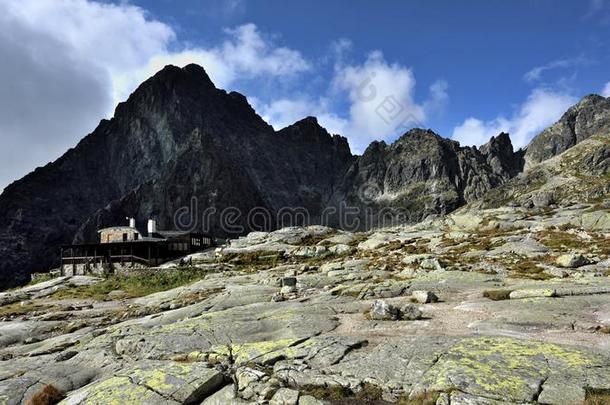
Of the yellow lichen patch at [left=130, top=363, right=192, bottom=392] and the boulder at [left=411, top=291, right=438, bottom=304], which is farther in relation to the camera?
the boulder at [left=411, top=291, right=438, bottom=304]

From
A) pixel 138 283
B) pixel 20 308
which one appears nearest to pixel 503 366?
pixel 20 308

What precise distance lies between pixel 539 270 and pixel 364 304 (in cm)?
1771

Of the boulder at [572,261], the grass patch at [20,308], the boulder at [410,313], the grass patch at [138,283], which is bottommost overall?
the grass patch at [20,308]

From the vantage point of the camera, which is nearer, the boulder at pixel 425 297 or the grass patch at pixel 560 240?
the boulder at pixel 425 297

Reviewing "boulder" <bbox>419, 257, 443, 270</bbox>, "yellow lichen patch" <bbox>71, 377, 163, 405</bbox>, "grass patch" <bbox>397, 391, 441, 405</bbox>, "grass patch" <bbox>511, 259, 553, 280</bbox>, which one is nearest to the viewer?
"grass patch" <bbox>397, 391, 441, 405</bbox>

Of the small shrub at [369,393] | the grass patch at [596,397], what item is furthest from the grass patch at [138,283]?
the grass patch at [596,397]

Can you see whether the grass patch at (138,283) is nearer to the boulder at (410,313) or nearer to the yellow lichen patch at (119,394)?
the yellow lichen patch at (119,394)

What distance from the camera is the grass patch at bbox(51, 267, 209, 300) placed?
5392 cm

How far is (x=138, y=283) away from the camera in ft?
198

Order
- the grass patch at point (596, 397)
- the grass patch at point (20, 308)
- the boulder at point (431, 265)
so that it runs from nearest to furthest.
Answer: the grass patch at point (596, 397)
the boulder at point (431, 265)
the grass patch at point (20, 308)

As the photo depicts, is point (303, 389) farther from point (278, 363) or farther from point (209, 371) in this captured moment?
point (209, 371)

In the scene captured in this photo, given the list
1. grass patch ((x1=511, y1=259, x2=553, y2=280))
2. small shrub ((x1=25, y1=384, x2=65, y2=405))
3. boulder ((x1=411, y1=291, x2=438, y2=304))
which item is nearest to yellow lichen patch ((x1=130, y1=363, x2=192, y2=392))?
small shrub ((x1=25, y1=384, x2=65, y2=405))

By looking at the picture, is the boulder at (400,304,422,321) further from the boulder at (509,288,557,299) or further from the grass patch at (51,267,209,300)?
the grass patch at (51,267,209,300)

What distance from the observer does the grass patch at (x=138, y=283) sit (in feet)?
177
